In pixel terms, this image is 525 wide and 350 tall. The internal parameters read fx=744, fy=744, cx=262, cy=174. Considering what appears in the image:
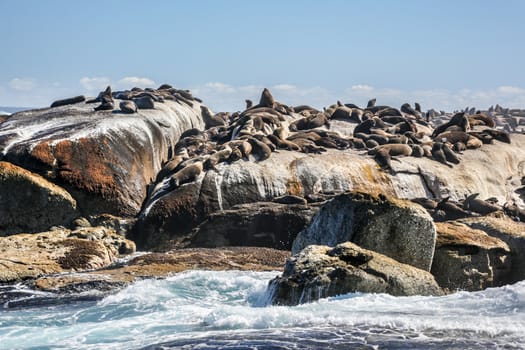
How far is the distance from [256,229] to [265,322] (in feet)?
31.0

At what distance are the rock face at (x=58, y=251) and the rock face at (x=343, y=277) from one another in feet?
22.1

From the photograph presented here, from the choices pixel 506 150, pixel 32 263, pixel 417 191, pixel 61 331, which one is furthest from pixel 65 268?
pixel 506 150

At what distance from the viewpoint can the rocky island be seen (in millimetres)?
14656

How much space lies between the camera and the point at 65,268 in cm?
1784

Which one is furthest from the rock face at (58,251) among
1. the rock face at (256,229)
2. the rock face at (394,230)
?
the rock face at (394,230)

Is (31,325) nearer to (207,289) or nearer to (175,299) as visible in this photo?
(175,299)

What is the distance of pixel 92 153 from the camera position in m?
23.3

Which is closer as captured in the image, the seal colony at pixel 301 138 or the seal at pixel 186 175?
the seal at pixel 186 175

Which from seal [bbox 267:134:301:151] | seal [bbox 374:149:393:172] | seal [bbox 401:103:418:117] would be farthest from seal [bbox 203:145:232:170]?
seal [bbox 401:103:418:117]

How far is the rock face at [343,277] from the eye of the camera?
41.0 feet

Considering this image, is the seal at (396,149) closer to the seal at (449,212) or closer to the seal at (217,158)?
the seal at (449,212)

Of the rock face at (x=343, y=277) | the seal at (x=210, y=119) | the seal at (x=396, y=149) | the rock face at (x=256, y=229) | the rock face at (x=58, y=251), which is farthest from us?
the seal at (x=210, y=119)

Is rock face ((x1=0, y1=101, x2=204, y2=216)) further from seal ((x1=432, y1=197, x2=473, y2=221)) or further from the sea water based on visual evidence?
seal ((x1=432, y1=197, x2=473, y2=221))

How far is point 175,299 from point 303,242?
3.41 meters
